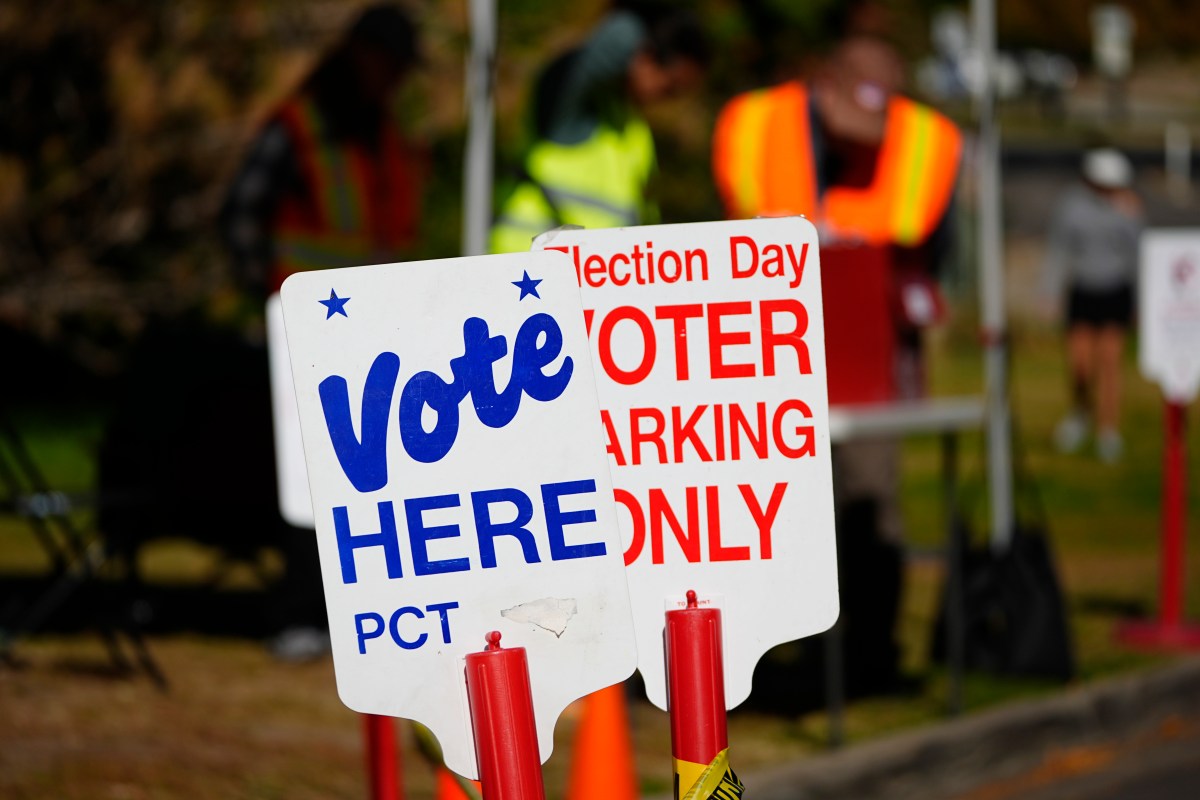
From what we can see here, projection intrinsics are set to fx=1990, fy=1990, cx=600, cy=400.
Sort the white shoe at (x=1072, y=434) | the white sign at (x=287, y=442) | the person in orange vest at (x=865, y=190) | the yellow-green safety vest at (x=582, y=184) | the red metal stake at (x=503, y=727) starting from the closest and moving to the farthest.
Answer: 1. the red metal stake at (x=503, y=727)
2. the white sign at (x=287, y=442)
3. the yellow-green safety vest at (x=582, y=184)
4. the person in orange vest at (x=865, y=190)
5. the white shoe at (x=1072, y=434)

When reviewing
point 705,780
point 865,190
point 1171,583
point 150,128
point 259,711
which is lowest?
point 1171,583

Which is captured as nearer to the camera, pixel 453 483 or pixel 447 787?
pixel 453 483

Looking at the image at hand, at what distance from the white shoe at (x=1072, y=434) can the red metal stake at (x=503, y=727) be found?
457 inches

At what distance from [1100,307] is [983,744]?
30.3ft

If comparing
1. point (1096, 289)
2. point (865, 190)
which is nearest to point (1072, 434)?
point (1096, 289)

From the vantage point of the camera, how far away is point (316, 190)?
→ 6766 millimetres

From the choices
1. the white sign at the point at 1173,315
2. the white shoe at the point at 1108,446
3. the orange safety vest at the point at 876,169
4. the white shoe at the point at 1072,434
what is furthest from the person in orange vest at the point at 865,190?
the white shoe at the point at 1072,434

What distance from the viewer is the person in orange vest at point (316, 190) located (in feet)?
21.9

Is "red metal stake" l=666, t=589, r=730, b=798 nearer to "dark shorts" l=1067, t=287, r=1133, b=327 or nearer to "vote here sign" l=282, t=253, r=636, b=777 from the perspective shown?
"vote here sign" l=282, t=253, r=636, b=777

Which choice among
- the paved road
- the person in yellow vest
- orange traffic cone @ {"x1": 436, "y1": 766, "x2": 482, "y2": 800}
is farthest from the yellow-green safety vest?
orange traffic cone @ {"x1": 436, "y1": 766, "x2": 482, "y2": 800}

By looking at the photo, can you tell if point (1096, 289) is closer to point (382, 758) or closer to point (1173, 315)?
point (1173, 315)

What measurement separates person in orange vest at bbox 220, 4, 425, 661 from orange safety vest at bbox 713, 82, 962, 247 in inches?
47.3

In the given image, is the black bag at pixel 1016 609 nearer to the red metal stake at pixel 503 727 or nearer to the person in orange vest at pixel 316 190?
the person in orange vest at pixel 316 190

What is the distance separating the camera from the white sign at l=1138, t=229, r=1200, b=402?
7.86 meters
